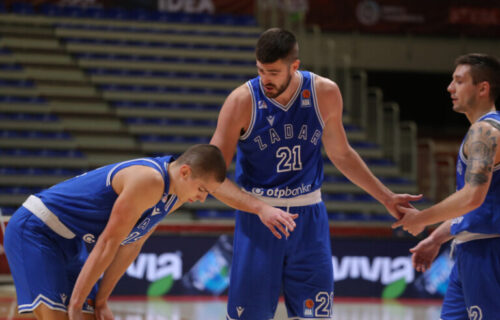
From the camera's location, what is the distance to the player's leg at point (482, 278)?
340 cm

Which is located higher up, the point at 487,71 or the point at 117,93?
the point at 487,71

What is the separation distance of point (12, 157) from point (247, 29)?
17.9ft

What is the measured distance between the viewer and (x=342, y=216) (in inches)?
430

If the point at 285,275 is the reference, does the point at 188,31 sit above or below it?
above

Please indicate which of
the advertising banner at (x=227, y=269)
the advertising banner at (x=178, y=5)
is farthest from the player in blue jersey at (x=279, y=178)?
the advertising banner at (x=178, y=5)

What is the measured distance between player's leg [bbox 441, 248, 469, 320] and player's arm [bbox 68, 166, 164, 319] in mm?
1612

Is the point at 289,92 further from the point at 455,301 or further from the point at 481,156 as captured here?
the point at 455,301

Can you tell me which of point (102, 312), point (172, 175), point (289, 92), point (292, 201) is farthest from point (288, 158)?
point (102, 312)

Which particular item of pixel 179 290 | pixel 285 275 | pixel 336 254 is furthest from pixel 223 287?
pixel 285 275

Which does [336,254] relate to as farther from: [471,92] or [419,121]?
[419,121]

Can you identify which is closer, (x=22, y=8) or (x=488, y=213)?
(x=488, y=213)

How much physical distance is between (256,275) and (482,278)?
3.66 ft

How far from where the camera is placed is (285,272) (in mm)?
3721

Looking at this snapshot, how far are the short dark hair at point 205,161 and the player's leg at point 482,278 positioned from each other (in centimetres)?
130
